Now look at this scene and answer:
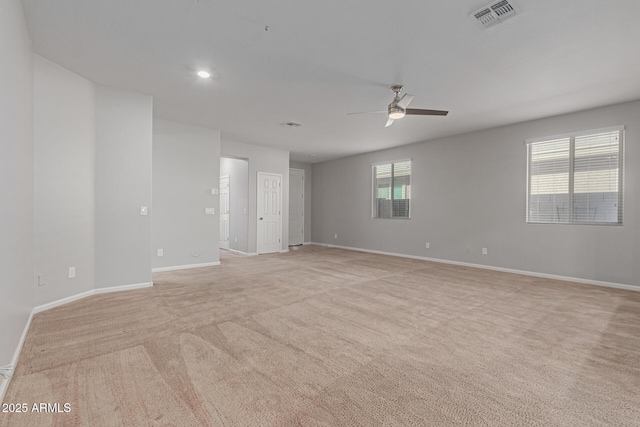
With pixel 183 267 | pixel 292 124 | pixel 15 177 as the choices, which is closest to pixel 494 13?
pixel 292 124

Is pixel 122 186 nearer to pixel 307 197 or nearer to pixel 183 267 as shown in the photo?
pixel 183 267

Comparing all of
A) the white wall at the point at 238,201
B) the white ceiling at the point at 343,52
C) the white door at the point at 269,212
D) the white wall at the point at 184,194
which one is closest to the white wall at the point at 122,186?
the white ceiling at the point at 343,52

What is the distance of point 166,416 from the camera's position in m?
1.60

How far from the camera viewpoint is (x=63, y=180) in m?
3.45

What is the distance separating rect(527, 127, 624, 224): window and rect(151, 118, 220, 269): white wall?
6195mm

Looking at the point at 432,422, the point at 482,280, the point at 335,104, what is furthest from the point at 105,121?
the point at 482,280

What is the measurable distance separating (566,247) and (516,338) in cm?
339

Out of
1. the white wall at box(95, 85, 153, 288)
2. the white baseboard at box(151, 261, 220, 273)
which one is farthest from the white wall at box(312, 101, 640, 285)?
the white wall at box(95, 85, 153, 288)

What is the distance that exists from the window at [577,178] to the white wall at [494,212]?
0.41ft

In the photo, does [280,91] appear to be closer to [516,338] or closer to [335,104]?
[335,104]

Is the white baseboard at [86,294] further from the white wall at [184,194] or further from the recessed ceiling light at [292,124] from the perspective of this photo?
the recessed ceiling light at [292,124]

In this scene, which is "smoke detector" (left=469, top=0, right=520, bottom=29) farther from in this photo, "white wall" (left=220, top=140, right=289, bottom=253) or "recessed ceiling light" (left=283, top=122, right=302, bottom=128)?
"white wall" (left=220, top=140, right=289, bottom=253)

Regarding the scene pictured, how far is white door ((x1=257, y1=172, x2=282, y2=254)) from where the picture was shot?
7590mm

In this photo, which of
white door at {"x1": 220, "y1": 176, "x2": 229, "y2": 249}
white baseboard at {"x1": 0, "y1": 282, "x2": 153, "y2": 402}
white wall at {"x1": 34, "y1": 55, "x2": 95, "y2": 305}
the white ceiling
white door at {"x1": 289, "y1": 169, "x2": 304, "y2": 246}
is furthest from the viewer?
white door at {"x1": 289, "y1": 169, "x2": 304, "y2": 246}
